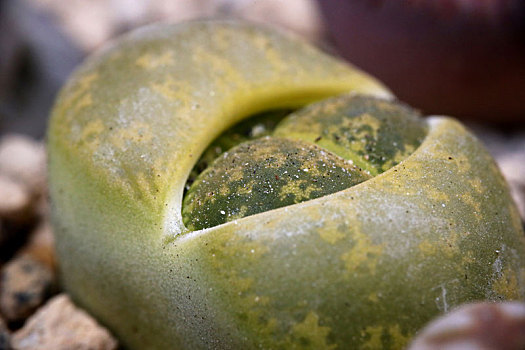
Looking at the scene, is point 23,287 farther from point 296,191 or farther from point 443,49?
point 443,49

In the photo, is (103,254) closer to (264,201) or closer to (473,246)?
(264,201)

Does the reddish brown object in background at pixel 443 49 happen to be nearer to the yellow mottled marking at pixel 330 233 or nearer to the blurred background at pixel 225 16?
the blurred background at pixel 225 16

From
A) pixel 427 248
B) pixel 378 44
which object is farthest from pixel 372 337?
pixel 378 44

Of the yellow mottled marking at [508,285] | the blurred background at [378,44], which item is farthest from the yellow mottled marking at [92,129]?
the yellow mottled marking at [508,285]

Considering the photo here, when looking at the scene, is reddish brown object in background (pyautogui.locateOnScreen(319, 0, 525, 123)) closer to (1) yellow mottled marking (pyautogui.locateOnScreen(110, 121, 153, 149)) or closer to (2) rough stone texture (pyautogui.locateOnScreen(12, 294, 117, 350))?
(1) yellow mottled marking (pyautogui.locateOnScreen(110, 121, 153, 149))

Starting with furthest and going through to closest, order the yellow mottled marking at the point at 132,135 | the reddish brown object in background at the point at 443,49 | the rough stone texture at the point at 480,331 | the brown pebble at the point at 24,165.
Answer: the brown pebble at the point at 24,165, the reddish brown object in background at the point at 443,49, the yellow mottled marking at the point at 132,135, the rough stone texture at the point at 480,331

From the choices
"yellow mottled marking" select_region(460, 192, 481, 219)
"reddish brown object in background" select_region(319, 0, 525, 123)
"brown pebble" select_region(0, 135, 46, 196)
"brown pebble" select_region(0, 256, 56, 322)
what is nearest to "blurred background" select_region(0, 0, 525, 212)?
"reddish brown object in background" select_region(319, 0, 525, 123)
